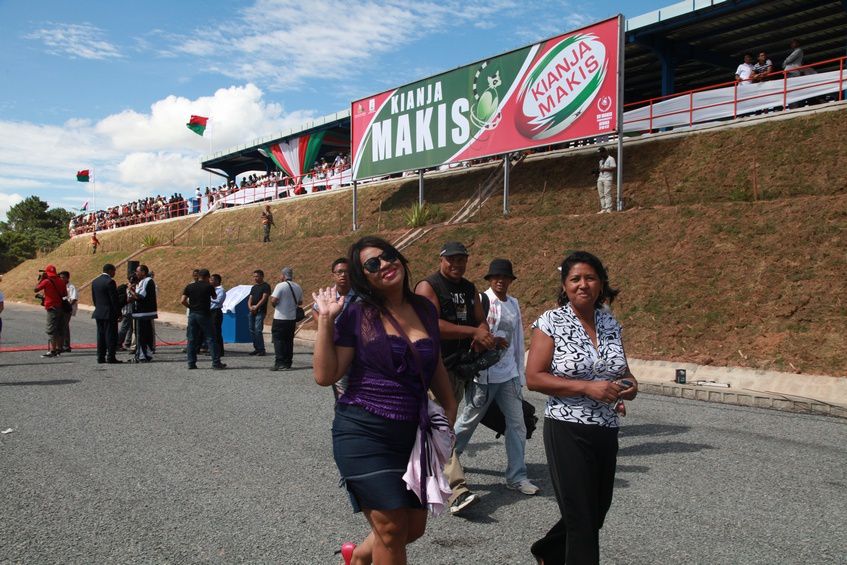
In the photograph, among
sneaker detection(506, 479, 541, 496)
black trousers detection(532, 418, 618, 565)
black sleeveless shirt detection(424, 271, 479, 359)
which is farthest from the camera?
sneaker detection(506, 479, 541, 496)

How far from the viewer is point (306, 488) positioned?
5.11 metres

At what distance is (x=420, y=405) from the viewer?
2877mm

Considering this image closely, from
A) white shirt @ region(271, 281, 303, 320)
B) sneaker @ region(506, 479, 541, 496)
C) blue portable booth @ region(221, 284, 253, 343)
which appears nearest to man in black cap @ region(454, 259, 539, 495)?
sneaker @ region(506, 479, 541, 496)

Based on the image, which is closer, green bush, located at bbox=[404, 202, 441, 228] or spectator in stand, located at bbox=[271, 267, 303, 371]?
spectator in stand, located at bbox=[271, 267, 303, 371]

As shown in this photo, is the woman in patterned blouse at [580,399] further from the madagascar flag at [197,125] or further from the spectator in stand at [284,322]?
the madagascar flag at [197,125]

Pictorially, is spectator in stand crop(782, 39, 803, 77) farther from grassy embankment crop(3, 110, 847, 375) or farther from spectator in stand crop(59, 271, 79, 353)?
spectator in stand crop(59, 271, 79, 353)

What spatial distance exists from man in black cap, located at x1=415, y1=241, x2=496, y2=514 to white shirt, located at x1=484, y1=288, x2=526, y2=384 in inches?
12.5

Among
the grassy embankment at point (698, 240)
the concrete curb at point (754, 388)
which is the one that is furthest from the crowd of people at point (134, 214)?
the concrete curb at point (754, 388)

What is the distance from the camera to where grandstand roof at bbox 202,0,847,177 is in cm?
2109

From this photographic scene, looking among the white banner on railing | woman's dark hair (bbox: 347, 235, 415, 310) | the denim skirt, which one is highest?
the white banner on railing

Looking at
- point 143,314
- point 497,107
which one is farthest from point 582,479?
point 497,107

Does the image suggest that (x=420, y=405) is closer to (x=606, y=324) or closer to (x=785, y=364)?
(x=606, y=324)

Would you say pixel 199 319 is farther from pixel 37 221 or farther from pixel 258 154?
pixel 37 221

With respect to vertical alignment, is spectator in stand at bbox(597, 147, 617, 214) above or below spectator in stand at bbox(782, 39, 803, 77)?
below
